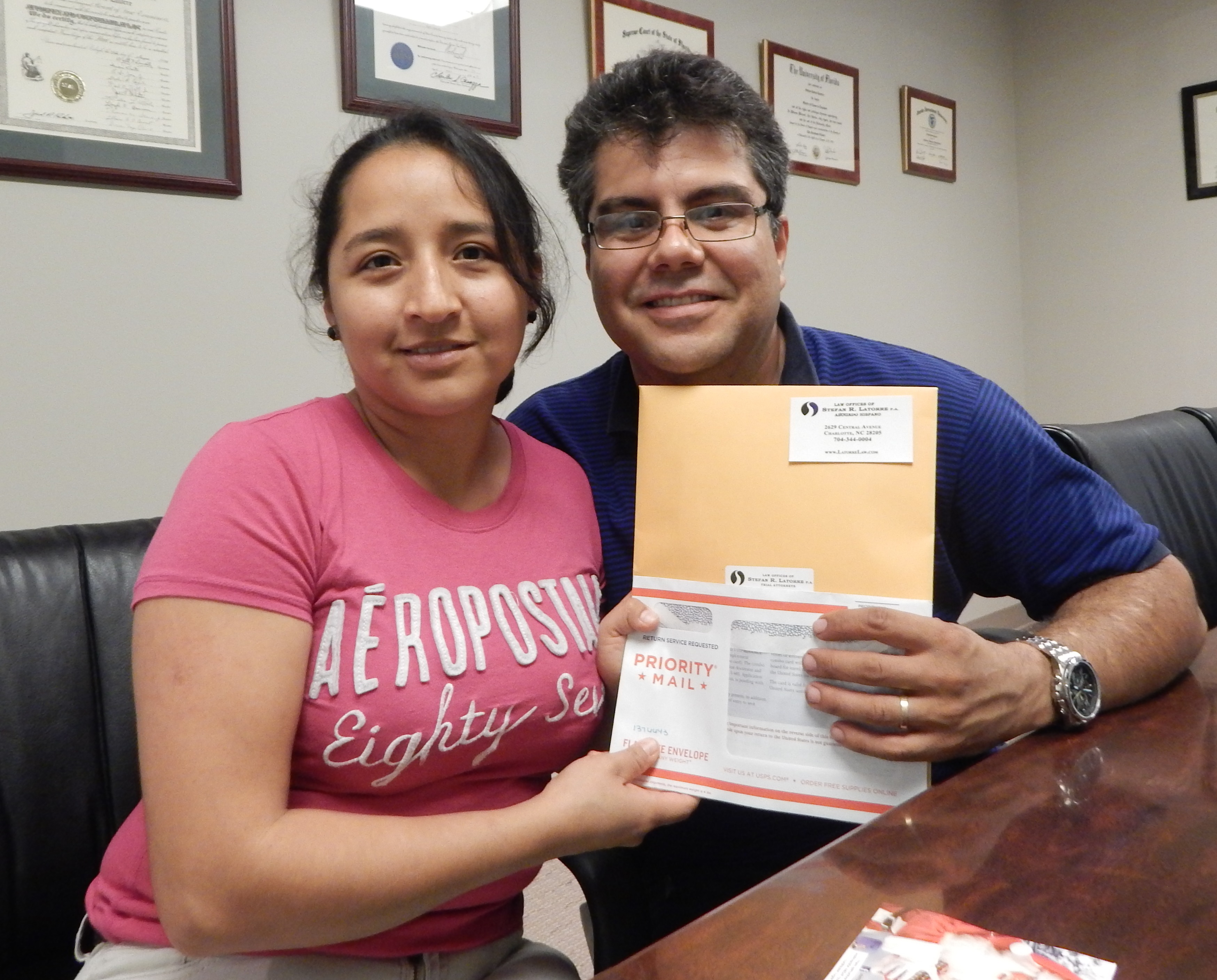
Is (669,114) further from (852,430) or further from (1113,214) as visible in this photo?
(1113,214)

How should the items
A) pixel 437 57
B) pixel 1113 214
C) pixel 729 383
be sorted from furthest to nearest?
pixel 1113 214, pixel 437 57, pixel 729 383

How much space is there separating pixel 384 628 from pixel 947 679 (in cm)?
51

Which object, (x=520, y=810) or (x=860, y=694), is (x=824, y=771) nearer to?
(x=860, y=694)

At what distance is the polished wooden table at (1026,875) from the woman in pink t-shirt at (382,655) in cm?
22

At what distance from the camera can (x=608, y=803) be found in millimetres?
792

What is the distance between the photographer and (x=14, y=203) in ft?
4.82

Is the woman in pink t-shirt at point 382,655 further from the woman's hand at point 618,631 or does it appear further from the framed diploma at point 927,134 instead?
the framed diploma at point 927,134

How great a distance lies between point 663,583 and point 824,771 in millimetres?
226

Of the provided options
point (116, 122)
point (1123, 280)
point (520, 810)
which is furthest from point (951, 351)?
point (520, 810)

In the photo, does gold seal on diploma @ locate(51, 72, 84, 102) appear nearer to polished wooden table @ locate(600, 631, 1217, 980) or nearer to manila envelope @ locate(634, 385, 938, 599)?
manila envelope @ locate(634, 385, 938, 599)

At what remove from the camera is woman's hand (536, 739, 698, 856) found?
0.78 meters

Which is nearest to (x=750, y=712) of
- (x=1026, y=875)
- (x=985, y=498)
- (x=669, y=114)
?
(x=1026, y=875)

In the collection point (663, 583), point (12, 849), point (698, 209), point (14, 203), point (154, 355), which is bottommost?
point (12, 849)

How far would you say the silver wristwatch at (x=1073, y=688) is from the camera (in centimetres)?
90
